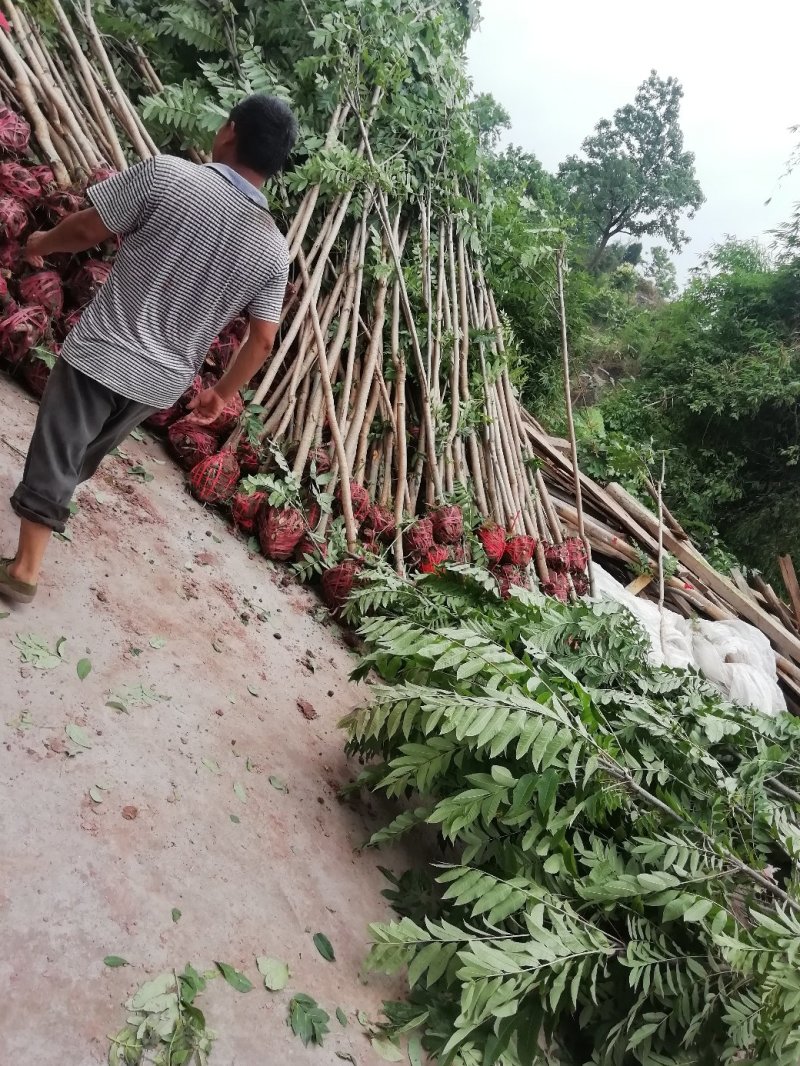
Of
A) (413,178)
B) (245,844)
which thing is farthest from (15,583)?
(413,178)

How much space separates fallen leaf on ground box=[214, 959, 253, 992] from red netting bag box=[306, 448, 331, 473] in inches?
90.6

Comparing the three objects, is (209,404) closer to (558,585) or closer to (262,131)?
(262,131)

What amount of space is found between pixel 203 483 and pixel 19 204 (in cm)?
136

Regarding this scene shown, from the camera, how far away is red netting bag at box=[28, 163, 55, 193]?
281cm

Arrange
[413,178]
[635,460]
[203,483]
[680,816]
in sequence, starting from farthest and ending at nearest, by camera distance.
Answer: [635,460] → [413,178] → [203,483] → [680,816]

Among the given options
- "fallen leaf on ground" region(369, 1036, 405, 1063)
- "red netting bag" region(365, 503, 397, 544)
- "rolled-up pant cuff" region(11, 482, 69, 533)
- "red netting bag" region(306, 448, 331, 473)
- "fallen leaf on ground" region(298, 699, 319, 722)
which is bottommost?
"fallen leaf on ground" region(298, 699, 319, 722)

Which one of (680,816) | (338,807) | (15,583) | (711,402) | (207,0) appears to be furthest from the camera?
(711,402)

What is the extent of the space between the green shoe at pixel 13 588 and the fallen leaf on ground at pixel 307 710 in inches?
39.3

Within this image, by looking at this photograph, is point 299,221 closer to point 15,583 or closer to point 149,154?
point 149,154

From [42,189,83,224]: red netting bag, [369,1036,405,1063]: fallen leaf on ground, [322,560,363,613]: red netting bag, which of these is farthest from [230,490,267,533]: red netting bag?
[369,1036,405,1063]: fallen leaf on ground

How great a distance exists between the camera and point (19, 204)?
107 inches

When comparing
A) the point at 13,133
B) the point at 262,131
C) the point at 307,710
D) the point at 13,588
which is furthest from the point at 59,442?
the point at 13,133

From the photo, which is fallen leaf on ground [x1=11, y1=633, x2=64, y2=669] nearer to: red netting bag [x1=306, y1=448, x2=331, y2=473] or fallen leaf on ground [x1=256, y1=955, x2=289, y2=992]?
fallen leaf on ground [x1=256, y1=955, x2=289, y2=992]

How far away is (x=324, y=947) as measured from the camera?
1598 mm
